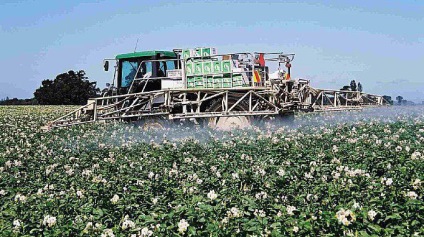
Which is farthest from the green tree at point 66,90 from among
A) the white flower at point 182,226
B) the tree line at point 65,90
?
the white flower at point 182,226

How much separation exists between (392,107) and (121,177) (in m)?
17.3

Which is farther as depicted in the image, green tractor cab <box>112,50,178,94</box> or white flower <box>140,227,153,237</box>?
green tractor cab <box>112,50,178,94</box>

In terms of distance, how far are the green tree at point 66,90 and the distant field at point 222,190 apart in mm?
87761

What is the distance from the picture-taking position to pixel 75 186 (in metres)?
8.64

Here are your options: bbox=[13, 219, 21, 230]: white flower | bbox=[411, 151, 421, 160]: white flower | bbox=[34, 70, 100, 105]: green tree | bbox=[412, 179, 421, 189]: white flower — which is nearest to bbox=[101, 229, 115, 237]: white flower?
bbox=[13, 219, 21, 230]: white flower

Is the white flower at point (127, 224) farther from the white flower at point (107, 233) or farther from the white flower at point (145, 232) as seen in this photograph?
the white flower at point (145, 232)

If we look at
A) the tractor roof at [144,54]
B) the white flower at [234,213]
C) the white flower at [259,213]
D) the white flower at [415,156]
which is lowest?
the white flower at [259,213]

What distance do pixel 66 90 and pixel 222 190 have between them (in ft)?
318

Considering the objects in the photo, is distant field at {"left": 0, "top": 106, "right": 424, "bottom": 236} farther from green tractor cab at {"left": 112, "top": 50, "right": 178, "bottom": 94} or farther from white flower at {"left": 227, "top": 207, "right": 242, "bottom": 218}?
green tractor cab at {"left": 112, "top": 50, "right": 178, "bottom": 94}

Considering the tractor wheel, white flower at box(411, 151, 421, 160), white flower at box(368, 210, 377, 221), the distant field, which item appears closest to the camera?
white flower at box(368, 210, 377, 221)

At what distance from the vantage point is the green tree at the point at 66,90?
99.5 meters

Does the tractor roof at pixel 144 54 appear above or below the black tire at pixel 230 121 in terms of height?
above

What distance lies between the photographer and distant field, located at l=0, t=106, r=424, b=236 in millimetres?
5535

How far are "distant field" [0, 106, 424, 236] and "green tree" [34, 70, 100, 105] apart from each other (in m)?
87.8
